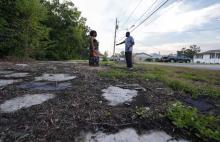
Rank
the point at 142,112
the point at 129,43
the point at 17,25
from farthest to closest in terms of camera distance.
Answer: the point at 17,25, the point at 129,43, the point at 142,112

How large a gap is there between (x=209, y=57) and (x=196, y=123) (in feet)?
205

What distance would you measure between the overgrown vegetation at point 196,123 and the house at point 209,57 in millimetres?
56048

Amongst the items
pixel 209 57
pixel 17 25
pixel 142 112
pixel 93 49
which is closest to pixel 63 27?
pixel 17 25

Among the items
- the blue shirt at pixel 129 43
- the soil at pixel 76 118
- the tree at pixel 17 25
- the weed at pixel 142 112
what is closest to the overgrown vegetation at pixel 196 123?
the soil at pixel 76 118

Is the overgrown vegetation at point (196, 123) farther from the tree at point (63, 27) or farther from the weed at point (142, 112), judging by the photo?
the tree at point (63, 27)

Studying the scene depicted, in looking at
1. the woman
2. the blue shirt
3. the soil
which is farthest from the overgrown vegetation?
the woman

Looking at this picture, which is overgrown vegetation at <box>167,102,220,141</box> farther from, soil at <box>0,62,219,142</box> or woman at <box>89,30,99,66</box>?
woman at <box>89,30,99,66</box>

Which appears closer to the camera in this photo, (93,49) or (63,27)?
(93,49)

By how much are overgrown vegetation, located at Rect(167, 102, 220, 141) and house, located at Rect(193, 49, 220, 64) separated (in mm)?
56048

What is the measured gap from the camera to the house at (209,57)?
56.5 metres

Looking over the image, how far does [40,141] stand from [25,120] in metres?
0.53

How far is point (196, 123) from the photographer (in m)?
2.40

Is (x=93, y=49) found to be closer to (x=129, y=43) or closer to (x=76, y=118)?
(x=129, y=43)

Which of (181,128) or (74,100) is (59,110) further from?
(181,128)
